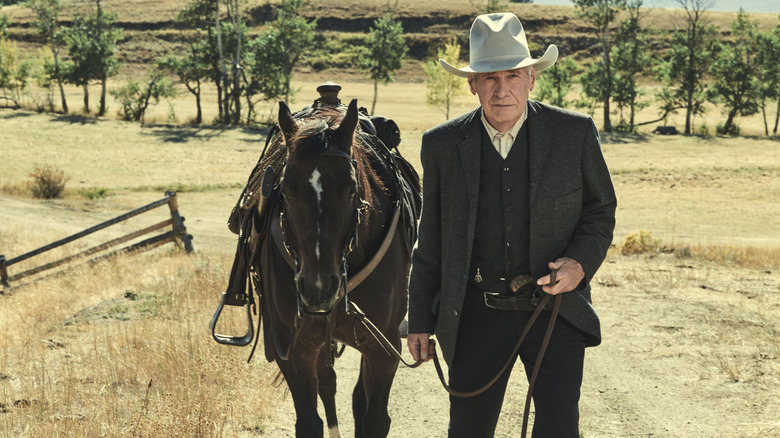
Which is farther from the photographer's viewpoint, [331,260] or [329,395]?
[329,395]

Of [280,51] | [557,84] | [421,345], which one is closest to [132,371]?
[421,345]

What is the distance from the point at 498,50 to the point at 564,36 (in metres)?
116

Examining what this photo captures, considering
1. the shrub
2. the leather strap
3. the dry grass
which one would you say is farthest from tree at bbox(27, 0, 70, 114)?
the leather strap

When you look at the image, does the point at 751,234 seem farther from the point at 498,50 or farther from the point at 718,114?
the point at 718,114

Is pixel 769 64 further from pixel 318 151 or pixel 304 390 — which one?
pixel 318 151

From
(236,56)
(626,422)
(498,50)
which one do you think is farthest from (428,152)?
(236,56)

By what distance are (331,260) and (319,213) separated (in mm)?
246

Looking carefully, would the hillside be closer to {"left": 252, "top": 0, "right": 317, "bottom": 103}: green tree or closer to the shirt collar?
{"left": 252, "top": 0, "right": 317, "bottom": 103}: green tree

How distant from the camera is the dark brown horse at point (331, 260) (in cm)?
378

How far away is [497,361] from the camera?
3461 millimetres

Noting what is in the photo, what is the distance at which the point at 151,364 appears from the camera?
6.78m

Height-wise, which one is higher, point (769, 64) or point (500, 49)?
point (500, 49)

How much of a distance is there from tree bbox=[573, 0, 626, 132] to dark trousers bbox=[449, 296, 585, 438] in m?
53.4

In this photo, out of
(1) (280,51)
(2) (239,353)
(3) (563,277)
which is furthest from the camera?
(1) (280,51)
